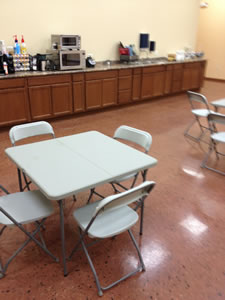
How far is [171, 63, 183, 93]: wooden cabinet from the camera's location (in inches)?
263

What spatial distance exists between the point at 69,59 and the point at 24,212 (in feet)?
11.6

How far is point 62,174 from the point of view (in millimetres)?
1696

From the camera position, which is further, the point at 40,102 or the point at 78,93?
the point at 78,93

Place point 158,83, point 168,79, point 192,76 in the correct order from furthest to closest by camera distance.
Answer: point 192,76 < point 168,79 < point 158,83

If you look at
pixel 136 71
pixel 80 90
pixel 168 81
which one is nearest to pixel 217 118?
pixel 80 90

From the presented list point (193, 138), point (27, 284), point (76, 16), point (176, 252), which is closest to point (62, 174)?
point (27, 284)

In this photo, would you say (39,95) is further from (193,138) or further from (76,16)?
(193,138)

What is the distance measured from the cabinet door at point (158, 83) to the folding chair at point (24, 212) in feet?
16.1

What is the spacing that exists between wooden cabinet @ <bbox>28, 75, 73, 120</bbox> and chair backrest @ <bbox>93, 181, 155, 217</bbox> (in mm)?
3289

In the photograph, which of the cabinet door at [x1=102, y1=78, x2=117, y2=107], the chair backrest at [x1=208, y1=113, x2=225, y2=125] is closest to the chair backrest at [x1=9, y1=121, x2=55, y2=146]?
the chair backrest at [x1=208, y1=113, x2=225, y2=125]

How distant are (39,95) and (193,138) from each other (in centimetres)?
260

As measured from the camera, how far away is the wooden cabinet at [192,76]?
23.0 ft

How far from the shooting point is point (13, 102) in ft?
13.7

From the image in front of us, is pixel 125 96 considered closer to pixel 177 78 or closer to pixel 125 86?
pixel 125 86
